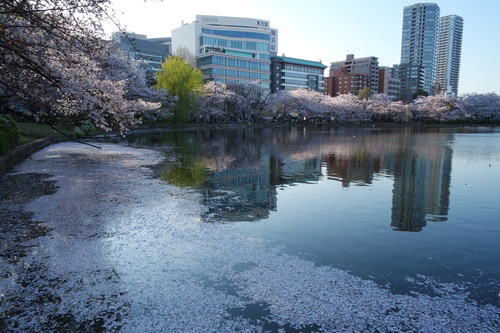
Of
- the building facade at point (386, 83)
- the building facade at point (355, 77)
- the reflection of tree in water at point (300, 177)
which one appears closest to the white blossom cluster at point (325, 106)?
the reflection of tree in water at point (300, 177)

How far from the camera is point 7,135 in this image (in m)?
15.9

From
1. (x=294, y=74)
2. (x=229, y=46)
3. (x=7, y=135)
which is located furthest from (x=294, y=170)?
(x=294, y=74)

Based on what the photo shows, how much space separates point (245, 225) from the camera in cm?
795

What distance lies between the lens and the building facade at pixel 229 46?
10044 centimetres

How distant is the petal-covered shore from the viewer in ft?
14.0

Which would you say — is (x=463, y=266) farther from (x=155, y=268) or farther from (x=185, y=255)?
(x=155, y=268)

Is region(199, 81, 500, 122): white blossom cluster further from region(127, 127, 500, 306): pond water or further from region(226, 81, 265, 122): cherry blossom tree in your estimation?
region(127, 127, 500, 306): pond water

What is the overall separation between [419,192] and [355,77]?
6038 inches

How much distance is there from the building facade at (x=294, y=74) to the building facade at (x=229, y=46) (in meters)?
10.3

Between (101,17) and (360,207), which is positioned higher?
(101,17)

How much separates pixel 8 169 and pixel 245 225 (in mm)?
11891

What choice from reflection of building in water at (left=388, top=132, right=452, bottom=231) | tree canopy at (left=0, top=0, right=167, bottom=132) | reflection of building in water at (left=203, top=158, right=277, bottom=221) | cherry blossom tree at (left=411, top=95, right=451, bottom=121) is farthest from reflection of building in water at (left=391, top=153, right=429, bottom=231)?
cherry blossom tree at (left=411, top=95, right=451, bottom=121)

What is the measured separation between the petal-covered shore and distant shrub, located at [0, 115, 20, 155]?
25.3ft

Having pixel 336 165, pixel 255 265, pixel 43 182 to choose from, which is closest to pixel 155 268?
pixel 255 265
